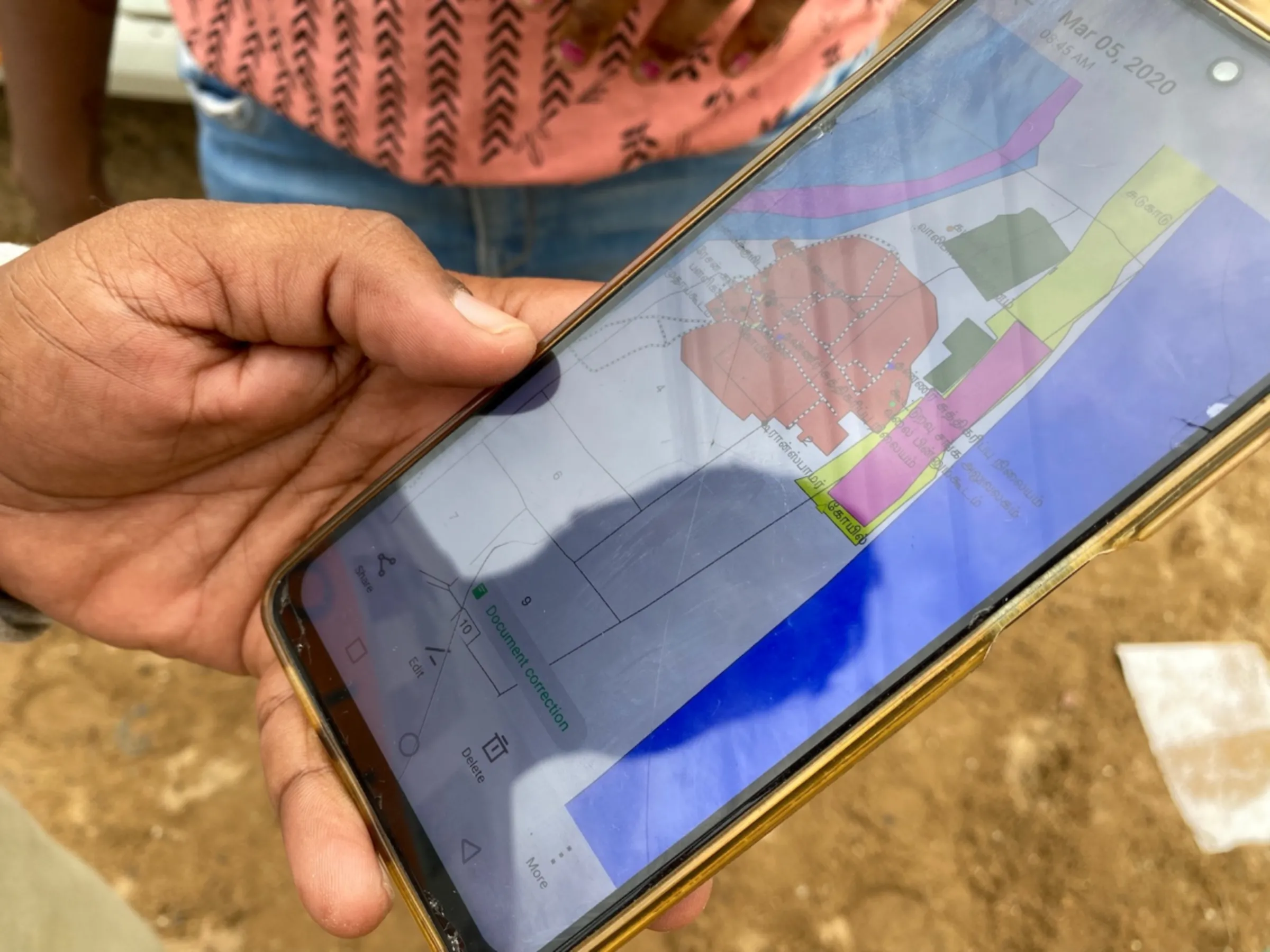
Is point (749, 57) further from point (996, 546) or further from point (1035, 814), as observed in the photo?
point (1035, 814)

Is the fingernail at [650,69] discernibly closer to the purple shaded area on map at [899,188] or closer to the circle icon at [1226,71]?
the purple shaded area on map at [899,188]

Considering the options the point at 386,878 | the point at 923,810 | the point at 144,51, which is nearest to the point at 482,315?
the point at 386,878

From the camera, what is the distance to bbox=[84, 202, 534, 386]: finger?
0.47 m

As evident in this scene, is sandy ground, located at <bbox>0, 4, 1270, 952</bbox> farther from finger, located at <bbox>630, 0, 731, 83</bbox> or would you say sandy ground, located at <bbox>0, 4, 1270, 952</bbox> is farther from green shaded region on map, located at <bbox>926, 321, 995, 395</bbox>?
finger, located at <bbox>630, 0, 731, 83</bbox>

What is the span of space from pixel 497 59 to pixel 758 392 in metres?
0.24

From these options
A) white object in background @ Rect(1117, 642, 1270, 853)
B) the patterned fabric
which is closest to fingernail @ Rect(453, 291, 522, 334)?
the patterned fabric

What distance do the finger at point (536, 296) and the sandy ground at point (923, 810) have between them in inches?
20.8

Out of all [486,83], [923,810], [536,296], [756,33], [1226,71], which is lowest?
[923,810]

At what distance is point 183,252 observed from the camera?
0.50m

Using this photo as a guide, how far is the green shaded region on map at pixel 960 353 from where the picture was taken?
1.40ft

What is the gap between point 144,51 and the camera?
1.08 metres

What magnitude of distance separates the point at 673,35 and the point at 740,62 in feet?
0.16

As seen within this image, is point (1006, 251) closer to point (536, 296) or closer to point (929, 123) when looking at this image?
point (929, 123)

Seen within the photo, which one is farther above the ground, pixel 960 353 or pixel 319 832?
pixel 960 353
